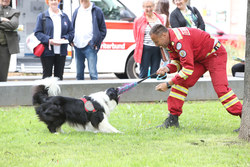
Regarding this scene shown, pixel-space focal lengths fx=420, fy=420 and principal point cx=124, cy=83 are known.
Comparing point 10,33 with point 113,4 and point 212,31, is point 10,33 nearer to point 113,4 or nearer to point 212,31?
point 113,4

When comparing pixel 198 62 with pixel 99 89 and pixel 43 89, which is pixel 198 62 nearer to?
pixel 43 89

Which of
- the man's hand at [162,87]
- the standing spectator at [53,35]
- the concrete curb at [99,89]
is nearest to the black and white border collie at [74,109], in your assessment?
the man's hand at [162,87]

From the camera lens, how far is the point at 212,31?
16.8 meters

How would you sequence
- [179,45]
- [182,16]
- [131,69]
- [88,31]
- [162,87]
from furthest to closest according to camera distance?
[131,69] < [88,31] < [182,16] < [162,87] < [179,45]

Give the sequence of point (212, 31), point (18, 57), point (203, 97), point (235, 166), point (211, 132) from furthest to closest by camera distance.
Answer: point (212, 31), point (18, 57), point (203, 97), point (211, 132), point (235, 166)

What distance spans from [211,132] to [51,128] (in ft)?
7.01

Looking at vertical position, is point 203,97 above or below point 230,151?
below

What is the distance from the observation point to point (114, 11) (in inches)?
423

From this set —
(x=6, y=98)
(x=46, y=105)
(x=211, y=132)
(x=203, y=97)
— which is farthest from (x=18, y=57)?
(x=211, y=132)

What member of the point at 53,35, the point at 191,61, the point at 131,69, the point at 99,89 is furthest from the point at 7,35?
the point at 191,61

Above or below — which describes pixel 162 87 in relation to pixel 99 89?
above

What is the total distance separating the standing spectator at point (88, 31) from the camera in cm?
834

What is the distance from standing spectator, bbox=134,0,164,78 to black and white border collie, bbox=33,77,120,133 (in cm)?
270

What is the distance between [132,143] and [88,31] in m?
4.00
